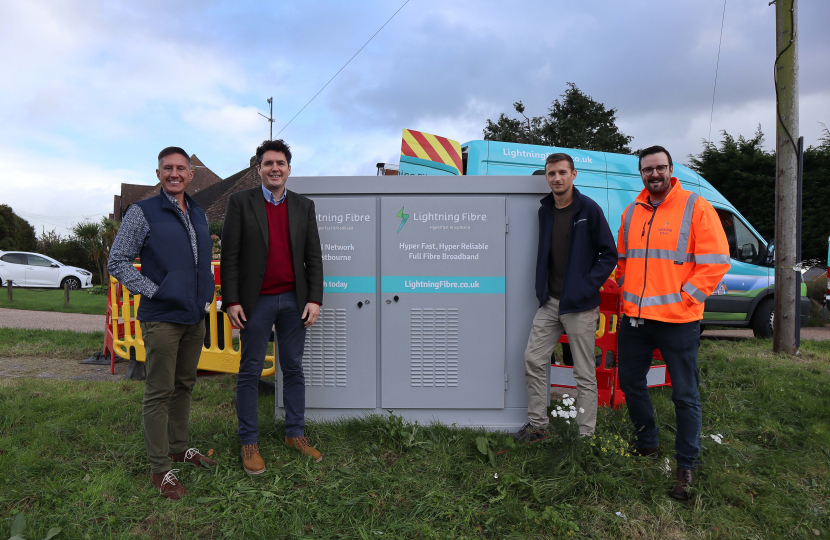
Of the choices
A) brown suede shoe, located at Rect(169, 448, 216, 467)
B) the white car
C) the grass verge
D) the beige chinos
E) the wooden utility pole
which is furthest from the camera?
the white car

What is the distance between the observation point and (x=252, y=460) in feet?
10.5

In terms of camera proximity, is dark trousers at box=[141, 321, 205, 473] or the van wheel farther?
the van wheel

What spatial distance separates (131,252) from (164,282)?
0.85ft

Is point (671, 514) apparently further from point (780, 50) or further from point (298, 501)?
point (780, 50)

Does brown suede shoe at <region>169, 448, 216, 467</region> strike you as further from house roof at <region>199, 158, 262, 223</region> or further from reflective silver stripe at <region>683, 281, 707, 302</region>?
house roof at <region>199, 158, 262, 223</region>

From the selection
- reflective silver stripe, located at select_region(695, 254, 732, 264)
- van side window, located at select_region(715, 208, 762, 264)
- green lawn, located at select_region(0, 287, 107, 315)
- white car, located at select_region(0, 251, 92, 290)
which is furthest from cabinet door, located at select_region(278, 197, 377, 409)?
white car, located at select_region(0, 251, 92, 290)

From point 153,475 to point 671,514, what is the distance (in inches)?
118

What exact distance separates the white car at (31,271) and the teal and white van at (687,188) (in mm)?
18817

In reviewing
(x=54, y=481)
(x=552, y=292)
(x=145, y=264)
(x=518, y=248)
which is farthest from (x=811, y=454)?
(x=54, y=481)

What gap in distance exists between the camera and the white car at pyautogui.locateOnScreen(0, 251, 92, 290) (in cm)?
1841

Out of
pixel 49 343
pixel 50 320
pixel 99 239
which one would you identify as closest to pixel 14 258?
pixel 99 239

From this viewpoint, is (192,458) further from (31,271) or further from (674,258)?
(31,271)

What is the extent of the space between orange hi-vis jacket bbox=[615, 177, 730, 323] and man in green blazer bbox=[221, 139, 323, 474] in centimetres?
Result: 207

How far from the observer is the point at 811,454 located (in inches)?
139
